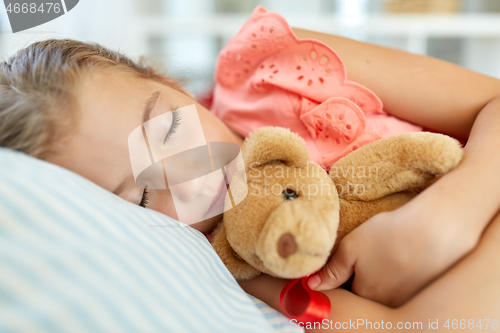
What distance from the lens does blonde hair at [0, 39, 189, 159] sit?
0.44 meters

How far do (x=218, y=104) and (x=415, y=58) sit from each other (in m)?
0.47

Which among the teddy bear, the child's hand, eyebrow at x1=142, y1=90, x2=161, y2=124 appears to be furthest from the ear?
eyebrow at x1=142, y1=90, x2=161, y2=124

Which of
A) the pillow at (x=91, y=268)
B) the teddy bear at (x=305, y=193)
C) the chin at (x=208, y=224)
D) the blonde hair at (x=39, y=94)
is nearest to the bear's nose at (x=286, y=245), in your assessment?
the teddy bear at (x=305, y=193)

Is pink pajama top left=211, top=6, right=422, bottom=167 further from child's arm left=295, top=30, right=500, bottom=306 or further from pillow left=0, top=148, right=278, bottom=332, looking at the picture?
pillow left=0, top=148, right=278, bottom=332

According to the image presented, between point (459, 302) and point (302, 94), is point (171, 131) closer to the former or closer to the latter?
point (302, 94)

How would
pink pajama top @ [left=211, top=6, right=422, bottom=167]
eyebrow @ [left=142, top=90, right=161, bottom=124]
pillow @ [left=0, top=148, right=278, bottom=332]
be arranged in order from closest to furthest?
1. pillow @ [left=0, top=148, right=278, bottom=332]
2. eyebrow @ [left=142, top=90, right=161, bottom=124]
3. pink pajama top @ [left=211, top=6, right=422, bottom=167]

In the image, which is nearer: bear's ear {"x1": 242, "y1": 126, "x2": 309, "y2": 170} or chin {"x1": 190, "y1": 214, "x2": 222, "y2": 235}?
bear's ear {"x1": 242, "y1": 126, "x2": 309, "y2": 170}

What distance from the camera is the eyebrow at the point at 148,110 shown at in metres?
0.48

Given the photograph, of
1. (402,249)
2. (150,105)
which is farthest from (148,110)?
(402,249)

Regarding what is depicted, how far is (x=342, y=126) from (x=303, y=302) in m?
0.32

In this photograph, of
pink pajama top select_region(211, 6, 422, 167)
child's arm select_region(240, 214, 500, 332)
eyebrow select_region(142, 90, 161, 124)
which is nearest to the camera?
child's arm select_region(240, 214, 500, 332)

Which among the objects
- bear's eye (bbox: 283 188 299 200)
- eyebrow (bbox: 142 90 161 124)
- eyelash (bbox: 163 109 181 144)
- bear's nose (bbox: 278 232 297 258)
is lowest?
bear's nose (bbox: 278 232 297 258)

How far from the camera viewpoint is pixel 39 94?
0.48 meters

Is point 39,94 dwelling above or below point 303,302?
above
